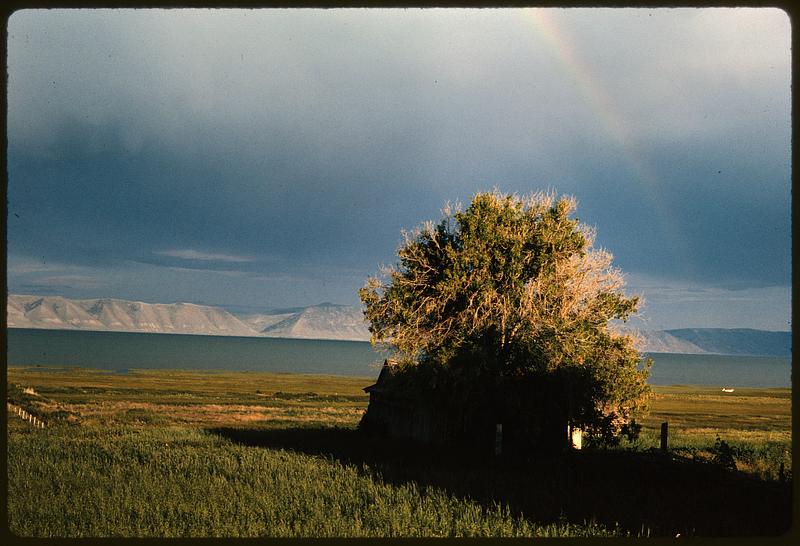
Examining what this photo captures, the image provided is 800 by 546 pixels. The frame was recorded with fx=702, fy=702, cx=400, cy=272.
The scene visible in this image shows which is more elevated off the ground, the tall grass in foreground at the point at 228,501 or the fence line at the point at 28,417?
the tall grass in foreground at the point at 228,501

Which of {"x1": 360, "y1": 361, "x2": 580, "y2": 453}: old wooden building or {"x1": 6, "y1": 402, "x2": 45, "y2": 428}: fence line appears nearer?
{"x1": 360, "y1": 361, "x2": 580, "y2": 453}: old wooden building

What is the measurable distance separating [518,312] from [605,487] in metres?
10.1

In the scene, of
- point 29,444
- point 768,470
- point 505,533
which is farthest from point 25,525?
point 768,470

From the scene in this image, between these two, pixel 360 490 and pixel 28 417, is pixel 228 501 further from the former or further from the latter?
pixel 28 417

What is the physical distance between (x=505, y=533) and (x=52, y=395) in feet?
274

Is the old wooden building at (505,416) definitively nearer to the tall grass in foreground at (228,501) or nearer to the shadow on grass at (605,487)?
the shadow on grass at (605,487)

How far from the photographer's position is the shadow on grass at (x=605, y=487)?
54.7 ft

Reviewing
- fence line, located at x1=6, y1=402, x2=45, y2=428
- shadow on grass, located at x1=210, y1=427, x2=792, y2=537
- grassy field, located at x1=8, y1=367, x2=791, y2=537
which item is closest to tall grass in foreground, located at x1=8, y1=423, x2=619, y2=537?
grassy field, located at x1=8, y1=367, x2=791, y2=537

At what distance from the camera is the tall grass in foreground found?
15500 millimetres

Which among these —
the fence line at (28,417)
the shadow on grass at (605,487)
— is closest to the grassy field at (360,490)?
the shadow on grass at (605,487)

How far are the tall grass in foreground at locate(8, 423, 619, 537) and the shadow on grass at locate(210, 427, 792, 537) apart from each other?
1.23 metres

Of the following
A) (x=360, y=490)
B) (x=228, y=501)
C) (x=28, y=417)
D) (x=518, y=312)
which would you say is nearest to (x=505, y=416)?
(x=518, y=312)

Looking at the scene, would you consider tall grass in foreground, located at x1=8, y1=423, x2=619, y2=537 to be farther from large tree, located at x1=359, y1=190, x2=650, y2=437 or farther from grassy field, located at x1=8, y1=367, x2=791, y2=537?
large tree, located at x1=359, y1=190, x2=650, y2=437

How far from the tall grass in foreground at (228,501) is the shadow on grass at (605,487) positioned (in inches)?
48.5
